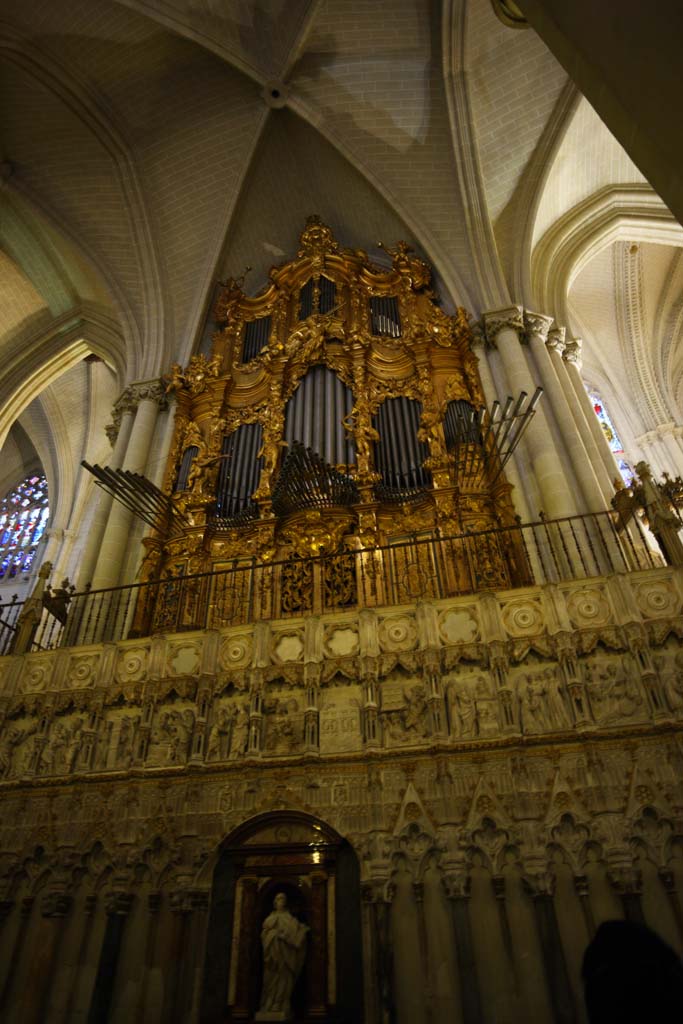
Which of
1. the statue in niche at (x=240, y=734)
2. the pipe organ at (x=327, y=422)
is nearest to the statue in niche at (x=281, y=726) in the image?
the statue in niche at (x=240, y=734)

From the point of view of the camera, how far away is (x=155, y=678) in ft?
22.0

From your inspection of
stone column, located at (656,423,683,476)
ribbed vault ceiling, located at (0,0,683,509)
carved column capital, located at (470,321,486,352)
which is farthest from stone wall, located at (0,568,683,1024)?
stone column, located at (656,423,683,476)

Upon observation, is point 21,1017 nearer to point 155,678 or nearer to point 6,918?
point 6,918

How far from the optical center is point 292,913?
531 centimetres

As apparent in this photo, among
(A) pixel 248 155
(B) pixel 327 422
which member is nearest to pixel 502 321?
(B) pixel 327 422

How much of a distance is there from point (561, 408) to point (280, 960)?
861 cm

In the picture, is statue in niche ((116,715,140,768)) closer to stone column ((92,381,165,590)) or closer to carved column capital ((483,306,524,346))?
stone column ((92,381,165,590))

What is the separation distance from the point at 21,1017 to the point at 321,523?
6.77 metres

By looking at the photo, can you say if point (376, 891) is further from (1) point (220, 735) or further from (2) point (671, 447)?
(2) point (671, 447)

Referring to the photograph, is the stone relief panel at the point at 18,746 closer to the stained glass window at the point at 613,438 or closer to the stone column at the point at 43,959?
the stone column at the point at 43,959

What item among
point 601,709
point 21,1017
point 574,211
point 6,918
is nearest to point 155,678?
point 6,918

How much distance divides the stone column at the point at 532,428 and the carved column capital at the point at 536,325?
14 centimetres

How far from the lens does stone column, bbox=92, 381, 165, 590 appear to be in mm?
10281

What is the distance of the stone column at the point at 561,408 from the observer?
9.31 meters
